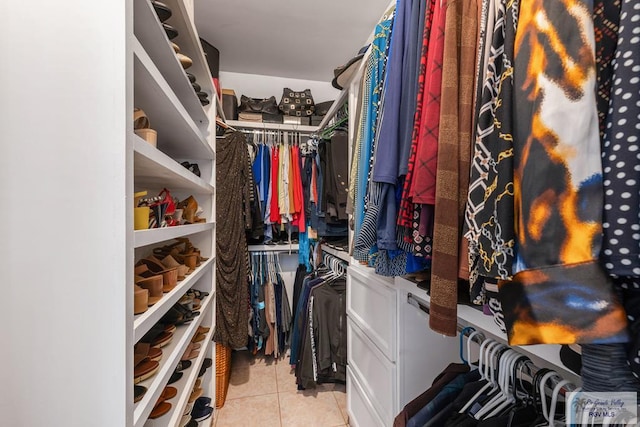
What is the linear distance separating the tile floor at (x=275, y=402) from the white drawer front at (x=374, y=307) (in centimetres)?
70

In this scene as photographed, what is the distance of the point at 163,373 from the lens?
0.67 m

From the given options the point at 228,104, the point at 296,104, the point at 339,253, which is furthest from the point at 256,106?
the point at 339,253

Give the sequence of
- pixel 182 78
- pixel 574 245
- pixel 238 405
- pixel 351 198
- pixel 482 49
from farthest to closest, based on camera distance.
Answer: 1. pixel 238 405
2. pixel 351 198
3. pixel 182 78
4. pixel 482 49
5. pixel 574 245

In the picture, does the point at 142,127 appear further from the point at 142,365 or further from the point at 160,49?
the point at 142,365

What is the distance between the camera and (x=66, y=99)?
0.45 meters

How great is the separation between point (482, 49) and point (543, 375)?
0.62m

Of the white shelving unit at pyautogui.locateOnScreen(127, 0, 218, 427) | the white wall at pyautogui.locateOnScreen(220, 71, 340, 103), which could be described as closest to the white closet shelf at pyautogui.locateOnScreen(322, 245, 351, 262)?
the white shelving unit at pyautogui.locateOnScreen(127, 0, 218, 427)

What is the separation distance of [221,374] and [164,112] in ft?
5.01

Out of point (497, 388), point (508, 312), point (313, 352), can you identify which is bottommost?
point (313, 352)

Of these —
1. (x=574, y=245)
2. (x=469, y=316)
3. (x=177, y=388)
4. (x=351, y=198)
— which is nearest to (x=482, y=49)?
(x=574, y=245)

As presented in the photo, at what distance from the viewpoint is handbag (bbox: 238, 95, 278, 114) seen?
6.91 feet

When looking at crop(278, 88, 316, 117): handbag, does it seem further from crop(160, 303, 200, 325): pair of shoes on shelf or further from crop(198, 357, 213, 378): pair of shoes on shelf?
crop(198, 357, 213, 378): pair of shoes on shelf

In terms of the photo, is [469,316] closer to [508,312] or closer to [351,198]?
[508,312]

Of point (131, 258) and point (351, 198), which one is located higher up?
point (351, 198)
